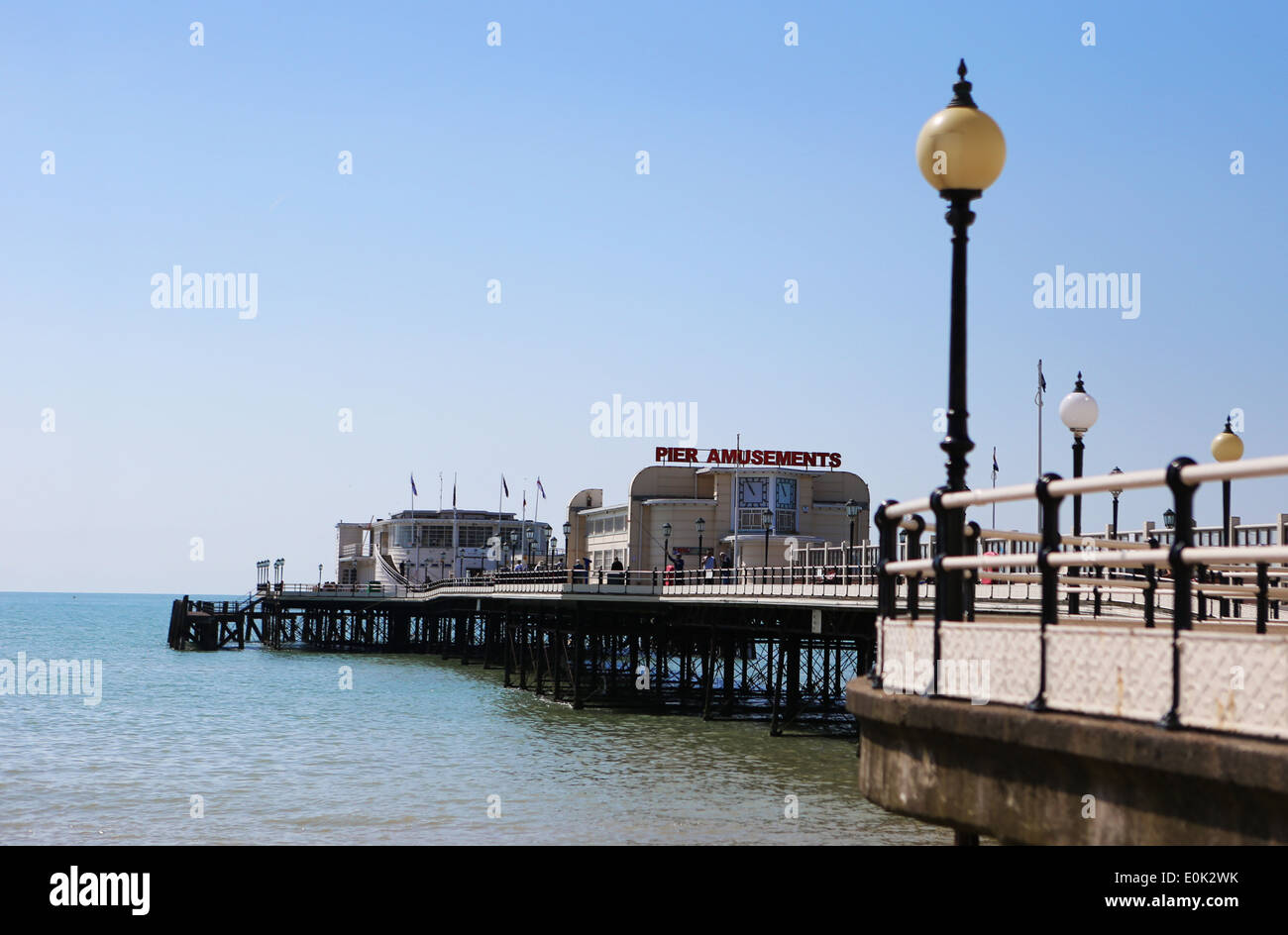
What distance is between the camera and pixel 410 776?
28.2 m

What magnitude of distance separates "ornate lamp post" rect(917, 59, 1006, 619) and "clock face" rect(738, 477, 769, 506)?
49.8 meters

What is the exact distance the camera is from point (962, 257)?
7367 millimetres

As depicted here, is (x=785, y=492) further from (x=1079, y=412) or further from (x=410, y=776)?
(x=1079, y=412)

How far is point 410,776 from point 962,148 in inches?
921

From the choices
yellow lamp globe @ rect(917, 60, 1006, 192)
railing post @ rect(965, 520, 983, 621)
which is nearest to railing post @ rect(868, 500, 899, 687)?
railing post @ rect(965, 520, 983, 621)

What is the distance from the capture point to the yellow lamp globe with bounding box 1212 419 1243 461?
1791 centimetres

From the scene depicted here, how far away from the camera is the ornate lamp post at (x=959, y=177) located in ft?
23.5

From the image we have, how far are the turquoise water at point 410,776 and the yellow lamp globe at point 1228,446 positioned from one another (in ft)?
21.4

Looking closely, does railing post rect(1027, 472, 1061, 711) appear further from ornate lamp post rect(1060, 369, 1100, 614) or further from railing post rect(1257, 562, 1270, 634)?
ornate lamp post rect(1060, 369, 1100, 614)

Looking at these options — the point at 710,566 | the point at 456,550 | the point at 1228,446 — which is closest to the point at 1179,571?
the point at 1228,446
